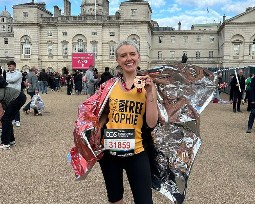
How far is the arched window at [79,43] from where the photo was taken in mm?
69256

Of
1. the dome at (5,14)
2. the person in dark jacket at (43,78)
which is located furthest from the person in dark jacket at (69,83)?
the dome at (5,14)

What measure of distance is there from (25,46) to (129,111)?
72.0 meters

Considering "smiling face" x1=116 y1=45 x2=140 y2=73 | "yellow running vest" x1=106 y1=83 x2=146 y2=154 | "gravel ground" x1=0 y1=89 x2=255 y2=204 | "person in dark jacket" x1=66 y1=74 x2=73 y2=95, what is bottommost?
"gravel ground" x1=0 y1=89 x2=255 y2=204

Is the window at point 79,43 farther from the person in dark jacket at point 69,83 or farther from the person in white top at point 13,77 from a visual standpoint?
the person in white top at point 13,77

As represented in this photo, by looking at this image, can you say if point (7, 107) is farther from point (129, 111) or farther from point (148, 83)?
point (148, 83)

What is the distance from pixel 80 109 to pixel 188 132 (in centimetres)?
90

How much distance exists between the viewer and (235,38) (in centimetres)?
6975

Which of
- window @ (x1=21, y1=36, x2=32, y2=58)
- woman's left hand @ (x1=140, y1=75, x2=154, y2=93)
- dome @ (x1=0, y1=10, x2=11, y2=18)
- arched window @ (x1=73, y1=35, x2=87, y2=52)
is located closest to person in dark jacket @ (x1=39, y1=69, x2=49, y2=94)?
woman's left hand @ (x1=140, y1=75, x2=154, y2=93)

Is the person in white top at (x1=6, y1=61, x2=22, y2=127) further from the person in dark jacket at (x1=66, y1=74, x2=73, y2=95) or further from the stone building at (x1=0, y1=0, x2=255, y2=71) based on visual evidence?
the stone building at (x1=0, y1=0, x2=255, y2=71)

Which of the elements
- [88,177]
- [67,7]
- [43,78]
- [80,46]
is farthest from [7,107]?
[67,7]

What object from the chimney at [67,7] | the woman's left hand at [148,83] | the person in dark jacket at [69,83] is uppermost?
the chimney at [67,7]

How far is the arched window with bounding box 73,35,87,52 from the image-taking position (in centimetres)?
6926

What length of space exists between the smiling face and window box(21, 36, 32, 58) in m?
71.0

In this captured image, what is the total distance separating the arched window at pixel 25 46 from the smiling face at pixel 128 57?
70979mm
